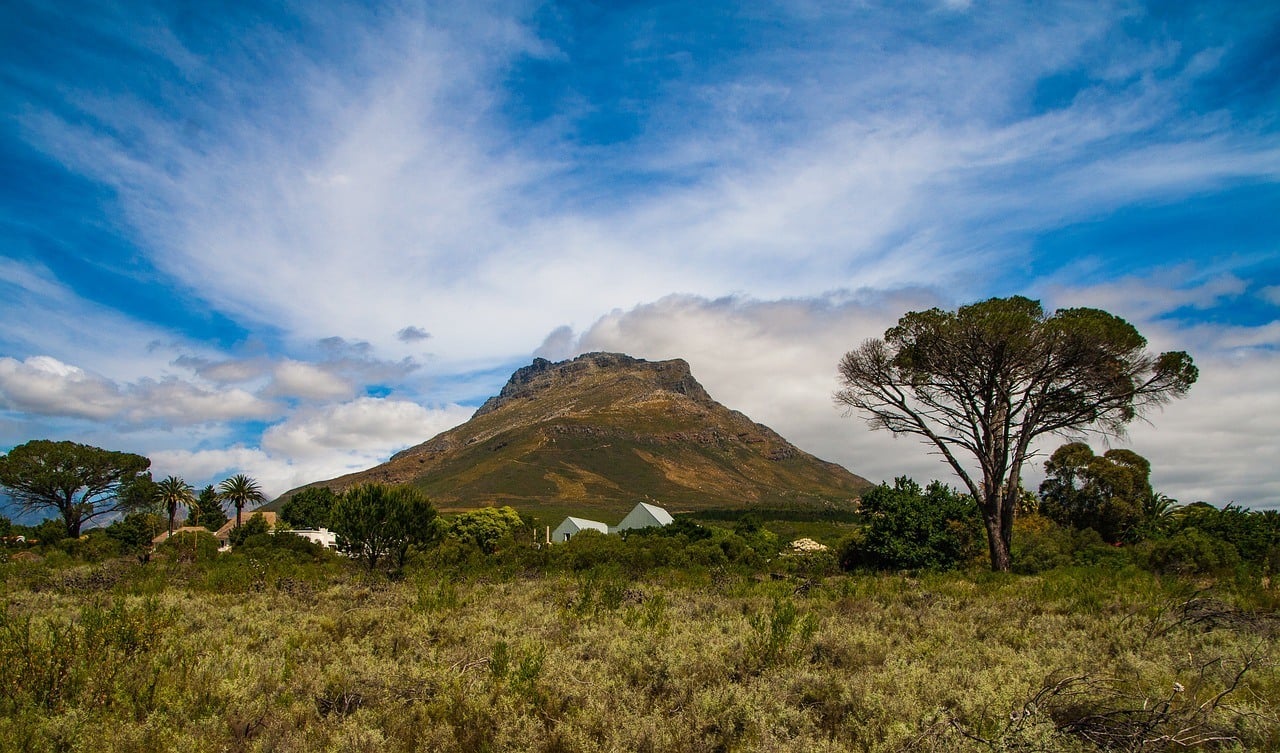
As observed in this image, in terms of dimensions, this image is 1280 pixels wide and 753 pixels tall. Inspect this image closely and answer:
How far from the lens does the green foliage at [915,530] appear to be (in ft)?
76.6

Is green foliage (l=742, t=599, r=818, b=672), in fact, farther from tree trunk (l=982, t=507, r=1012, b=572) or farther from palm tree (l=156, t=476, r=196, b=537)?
palm tree (l=156, t=476, r=196, b=537)

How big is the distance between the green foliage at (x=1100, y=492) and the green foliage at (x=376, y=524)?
146ft

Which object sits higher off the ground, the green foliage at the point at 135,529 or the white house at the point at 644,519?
the white house at the point at 644,519

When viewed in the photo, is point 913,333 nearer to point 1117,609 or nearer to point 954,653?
point 1117,609

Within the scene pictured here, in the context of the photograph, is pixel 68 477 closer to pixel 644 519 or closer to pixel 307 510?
pixel 307 510

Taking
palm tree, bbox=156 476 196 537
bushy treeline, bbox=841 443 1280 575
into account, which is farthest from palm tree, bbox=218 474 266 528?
bushy treeline, bbox=841 443 1280 575

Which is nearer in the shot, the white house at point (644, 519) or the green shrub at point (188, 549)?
the green shrub at point (188, 549)

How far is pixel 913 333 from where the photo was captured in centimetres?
2373

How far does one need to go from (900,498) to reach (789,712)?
21.5 metres

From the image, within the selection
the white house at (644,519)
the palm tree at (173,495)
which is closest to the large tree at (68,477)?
the palm tree at (173,495)

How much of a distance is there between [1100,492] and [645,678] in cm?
5168

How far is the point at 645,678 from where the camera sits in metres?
6.42

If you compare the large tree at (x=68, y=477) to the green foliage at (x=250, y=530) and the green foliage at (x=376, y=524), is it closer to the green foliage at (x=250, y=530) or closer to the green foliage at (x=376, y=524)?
the green foliage at (x=250, y=530)

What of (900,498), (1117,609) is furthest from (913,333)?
(1117,609)
